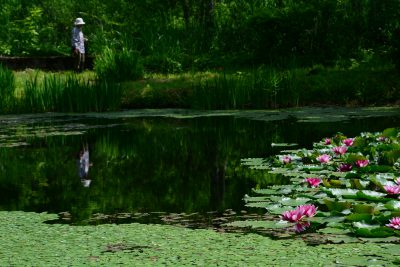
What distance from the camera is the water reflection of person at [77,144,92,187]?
19.8ft

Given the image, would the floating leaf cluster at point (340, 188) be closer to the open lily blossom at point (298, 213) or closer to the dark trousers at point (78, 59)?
the open lily blossom at point (298, 213)

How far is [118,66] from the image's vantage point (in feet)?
48.9

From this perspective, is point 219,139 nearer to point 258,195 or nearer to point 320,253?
point 258,195

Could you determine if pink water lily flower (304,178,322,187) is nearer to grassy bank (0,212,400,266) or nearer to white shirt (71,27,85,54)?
grassy bank (0,212,400,266)

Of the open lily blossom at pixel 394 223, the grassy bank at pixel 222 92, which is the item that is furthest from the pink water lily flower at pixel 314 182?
the grassy bank at pixel 222 92

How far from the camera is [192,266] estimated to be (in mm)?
3422

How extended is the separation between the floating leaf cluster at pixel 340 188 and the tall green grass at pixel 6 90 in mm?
6749

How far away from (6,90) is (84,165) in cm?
602

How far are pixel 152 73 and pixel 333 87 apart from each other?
5.03 meters

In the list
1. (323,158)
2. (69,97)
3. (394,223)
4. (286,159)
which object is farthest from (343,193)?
(69,97)

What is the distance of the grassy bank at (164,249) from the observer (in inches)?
137

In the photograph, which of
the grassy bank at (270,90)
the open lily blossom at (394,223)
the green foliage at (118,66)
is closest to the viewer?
the open lily blossom at (394,223)

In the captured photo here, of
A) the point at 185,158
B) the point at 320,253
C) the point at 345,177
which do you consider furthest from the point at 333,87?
the point at 320,253

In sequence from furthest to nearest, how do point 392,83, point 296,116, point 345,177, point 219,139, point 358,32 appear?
point 358,32 < point 392,83 < point 296,116 < point 219,139 < point 345,177
